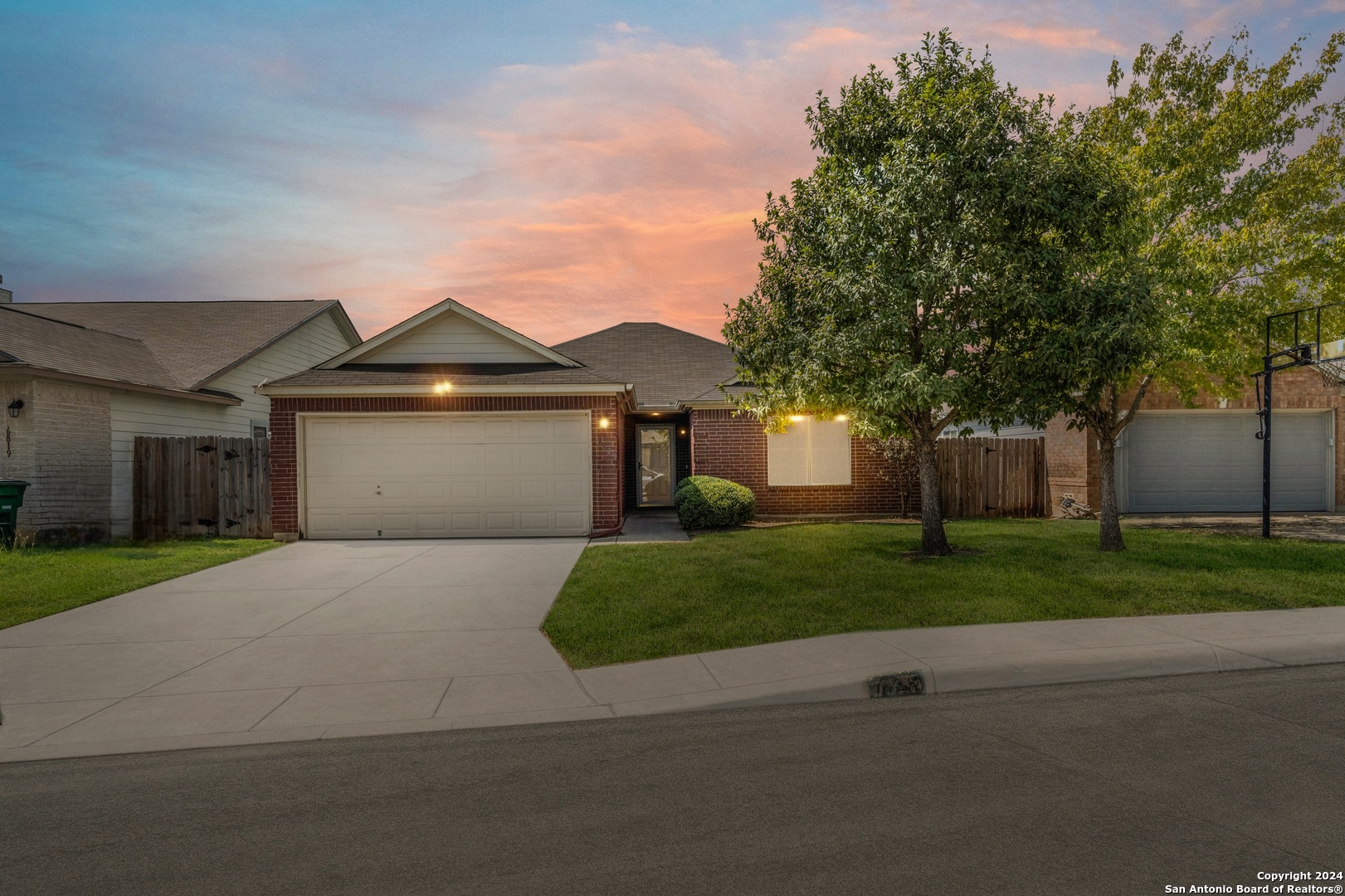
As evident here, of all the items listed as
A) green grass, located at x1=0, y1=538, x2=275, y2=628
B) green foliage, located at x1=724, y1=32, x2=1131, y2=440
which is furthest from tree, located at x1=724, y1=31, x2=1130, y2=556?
green grass, located at x1=0, y1=538, x2=275, y2=628

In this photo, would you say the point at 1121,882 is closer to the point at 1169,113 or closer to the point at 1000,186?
the point at 1000,186

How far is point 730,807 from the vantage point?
370 cm

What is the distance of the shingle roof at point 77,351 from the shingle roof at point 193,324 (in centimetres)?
76

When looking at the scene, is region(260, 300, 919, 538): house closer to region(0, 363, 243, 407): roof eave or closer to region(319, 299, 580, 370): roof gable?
region(319, 299, 580, 370): roof gable

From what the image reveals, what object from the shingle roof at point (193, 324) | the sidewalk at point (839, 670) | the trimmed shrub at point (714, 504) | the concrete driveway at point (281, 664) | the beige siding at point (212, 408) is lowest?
the concrete driveway at point (281, 664)

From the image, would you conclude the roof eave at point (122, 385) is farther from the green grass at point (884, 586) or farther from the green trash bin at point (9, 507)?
the green grass at point (884, 586)

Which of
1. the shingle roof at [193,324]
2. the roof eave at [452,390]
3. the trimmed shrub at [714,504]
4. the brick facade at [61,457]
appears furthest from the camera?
the shingle roof at [193,324]

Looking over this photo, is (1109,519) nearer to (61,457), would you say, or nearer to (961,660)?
(961,660)

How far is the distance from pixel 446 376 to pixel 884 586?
10.4 meters

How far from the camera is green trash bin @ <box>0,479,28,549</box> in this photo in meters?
13.0

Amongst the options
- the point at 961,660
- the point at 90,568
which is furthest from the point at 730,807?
the point at 90,568

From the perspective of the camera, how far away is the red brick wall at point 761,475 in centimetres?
1845

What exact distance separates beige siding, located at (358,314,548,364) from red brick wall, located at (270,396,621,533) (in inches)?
62.2

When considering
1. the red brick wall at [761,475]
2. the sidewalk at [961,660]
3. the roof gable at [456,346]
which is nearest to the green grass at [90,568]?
the roof gable at [456,346]
